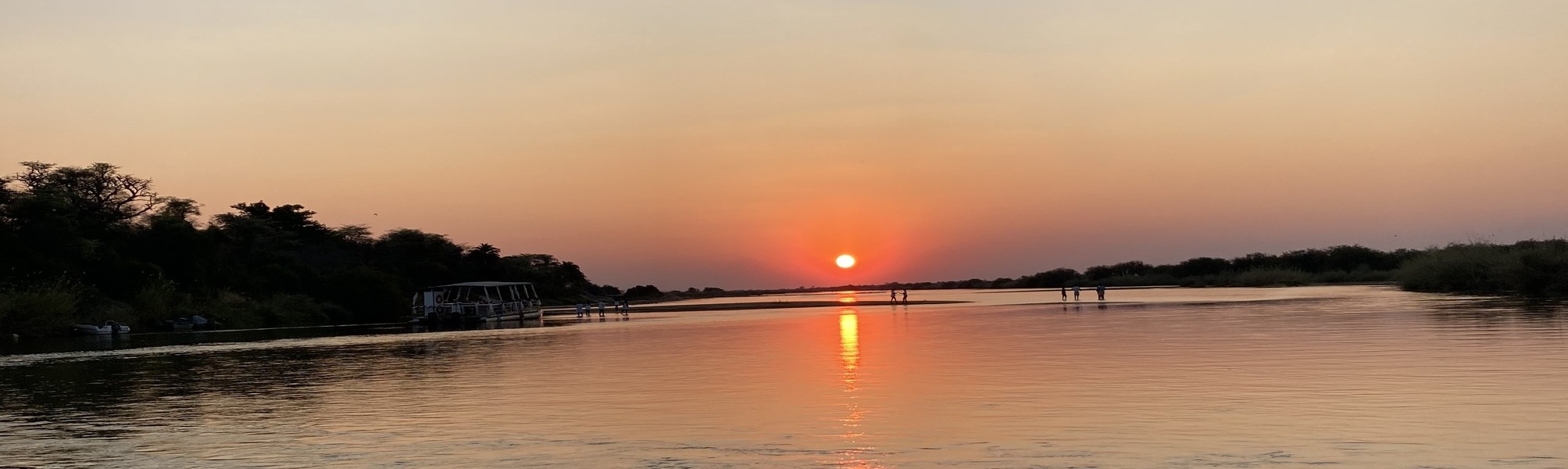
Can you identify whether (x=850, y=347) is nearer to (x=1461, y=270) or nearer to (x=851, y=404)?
(x=851, y=404)

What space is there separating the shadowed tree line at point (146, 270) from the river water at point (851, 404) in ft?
107

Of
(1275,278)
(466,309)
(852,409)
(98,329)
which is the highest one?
(1275,278)

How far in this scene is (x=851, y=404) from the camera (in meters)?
20.9

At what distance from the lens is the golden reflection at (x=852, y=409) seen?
47.6 feet

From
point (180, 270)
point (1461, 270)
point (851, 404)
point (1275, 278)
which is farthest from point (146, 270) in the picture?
point (1275, 278)

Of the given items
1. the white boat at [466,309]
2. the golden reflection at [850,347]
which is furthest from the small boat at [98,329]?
the golden reflection at [850,347]

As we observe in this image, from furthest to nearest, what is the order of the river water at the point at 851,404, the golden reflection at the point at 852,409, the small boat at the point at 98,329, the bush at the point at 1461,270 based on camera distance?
the bush at the point at 1461,270, the small boat at the point at 98,329, the river water at the point at 851,404, the golden reflection at the point at 852,409

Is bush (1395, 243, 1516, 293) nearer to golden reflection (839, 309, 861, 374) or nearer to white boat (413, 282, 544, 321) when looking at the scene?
golden reflection (839, 309, 861, 374)

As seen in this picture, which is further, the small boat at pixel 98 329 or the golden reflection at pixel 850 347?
the small boat at pixel 98 329

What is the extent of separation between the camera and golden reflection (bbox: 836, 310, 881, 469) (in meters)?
14.5

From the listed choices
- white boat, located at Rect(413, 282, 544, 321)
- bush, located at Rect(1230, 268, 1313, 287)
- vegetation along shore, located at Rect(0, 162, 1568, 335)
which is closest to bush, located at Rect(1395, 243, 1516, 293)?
vegetation along shore, located at Rect(0, 162, 1568, 335)

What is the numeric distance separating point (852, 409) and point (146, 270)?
74089 millimetres

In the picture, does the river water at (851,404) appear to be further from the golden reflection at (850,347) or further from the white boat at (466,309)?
the white boat at (466,309)

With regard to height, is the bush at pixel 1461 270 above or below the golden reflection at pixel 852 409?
above
